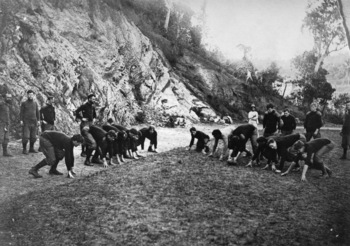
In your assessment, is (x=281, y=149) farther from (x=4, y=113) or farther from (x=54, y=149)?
(x=4, y=113)

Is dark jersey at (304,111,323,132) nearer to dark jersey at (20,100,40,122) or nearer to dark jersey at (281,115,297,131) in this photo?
dark jersey at (281,115,297,131)

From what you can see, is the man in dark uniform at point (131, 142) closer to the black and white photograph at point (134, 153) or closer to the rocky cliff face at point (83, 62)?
the black and white photograph at point (134, 153)

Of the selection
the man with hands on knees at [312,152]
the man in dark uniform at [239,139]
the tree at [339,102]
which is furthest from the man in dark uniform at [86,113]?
the tree at [339,102]

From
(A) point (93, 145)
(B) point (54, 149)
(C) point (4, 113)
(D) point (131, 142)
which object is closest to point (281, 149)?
(D) point (131, 142)

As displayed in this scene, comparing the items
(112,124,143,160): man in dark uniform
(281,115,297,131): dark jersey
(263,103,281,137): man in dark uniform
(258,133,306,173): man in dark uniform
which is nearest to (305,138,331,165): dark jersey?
(258,133,306,173): man in dark uniform

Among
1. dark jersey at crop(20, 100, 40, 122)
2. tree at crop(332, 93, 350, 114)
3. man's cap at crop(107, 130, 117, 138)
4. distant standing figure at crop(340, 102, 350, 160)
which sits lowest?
man's cap at crop(107, 130, 117, 138)

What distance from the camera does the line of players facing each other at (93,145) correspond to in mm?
6488

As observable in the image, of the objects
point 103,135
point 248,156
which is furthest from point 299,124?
point 103,135

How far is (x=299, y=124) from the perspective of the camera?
22031 millimetres

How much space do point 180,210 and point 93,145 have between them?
3672 mm

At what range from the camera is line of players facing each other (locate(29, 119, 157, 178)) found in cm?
649

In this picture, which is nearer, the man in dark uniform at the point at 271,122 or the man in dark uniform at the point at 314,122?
the man in dark uniform at the point at 314,122

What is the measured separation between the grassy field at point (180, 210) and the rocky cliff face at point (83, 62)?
6095 millimetres

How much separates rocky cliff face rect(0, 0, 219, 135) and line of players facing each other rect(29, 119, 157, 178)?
12.0ft
